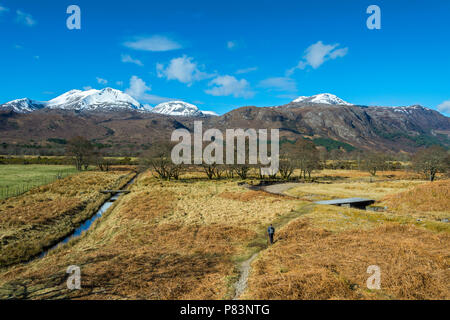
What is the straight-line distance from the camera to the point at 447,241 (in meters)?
15.3

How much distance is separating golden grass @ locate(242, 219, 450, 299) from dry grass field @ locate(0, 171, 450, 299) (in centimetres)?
5

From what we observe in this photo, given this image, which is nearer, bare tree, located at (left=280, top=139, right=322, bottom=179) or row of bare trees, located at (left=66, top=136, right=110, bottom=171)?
bare tree, located at (left=280, top=139, right=322, bottom=179)

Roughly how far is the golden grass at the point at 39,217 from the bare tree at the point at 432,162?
257 ft

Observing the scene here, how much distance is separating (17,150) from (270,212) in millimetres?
209958

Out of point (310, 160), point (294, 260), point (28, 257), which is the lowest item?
point (28, 257)

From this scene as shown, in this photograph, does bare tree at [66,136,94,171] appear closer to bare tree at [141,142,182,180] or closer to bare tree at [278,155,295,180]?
bare tree at [141,142,182,180]

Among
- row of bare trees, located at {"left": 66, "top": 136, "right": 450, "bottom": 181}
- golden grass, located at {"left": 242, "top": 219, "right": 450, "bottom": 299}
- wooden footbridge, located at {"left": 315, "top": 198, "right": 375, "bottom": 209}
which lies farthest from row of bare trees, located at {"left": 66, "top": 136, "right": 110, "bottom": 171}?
golden grass, located at {"left": 242, "top": 219, "right": 450, "bottom": 299}

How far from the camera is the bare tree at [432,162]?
62891mm

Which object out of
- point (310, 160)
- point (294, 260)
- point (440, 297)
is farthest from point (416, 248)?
point (310, 160)

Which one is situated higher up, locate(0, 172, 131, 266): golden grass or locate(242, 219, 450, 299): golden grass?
locate(242, 219, 450, 299): golden grass

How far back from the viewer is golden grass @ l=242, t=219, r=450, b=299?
9828mm

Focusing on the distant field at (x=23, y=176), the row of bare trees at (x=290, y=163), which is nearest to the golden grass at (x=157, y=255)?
the row of bare trees at (x=290, y=163)

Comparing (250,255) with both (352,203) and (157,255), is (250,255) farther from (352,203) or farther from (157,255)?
(352,203)
